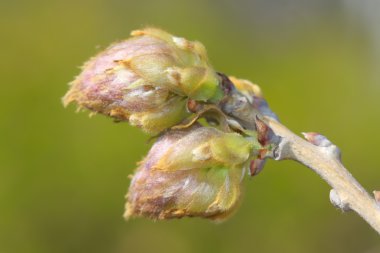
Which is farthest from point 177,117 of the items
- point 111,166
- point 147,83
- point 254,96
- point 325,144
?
point 111,166

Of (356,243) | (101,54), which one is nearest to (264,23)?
(356,243)

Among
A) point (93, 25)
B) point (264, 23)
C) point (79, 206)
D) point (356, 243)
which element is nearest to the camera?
point (79, 206)

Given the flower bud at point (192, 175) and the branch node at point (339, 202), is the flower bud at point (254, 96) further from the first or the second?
the branch node at point (339, 202)

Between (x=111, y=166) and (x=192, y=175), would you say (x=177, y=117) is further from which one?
(x=111, y=166)

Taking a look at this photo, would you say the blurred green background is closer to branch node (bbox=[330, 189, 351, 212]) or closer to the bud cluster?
the bud cluster

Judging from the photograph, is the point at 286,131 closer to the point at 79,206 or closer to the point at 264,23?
the point at 79,206

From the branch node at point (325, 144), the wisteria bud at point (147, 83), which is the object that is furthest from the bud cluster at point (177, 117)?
the branch node at point (325, 144)
